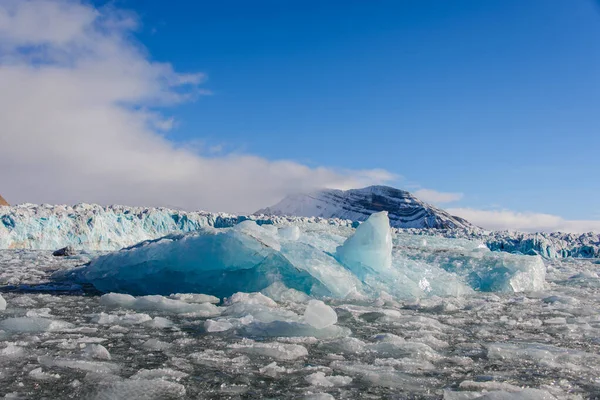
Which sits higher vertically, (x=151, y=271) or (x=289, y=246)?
(x=289, y=246)

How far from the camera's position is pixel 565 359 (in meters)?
3.25

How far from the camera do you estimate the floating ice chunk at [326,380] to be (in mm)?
2562

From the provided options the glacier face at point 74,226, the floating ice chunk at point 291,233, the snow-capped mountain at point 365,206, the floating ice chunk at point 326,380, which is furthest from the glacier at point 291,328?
the snow-capped mountain at point 365,206

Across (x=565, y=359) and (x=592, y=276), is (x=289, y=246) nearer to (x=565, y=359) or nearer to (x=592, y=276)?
(x=565, y=359)

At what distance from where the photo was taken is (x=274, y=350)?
3.25 m

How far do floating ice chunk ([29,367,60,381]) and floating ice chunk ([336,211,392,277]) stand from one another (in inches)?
200

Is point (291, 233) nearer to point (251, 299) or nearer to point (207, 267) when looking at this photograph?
point (207, 267)

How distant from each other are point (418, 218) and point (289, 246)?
70883mm

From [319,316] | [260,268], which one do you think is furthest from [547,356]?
[260,268]

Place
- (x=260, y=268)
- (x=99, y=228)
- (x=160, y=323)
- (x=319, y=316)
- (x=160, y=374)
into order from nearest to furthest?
(x=160, y=374) → (x=319, y=316) → (x=160, y=323) → (x=260, y=268) → (x=99, y=228)

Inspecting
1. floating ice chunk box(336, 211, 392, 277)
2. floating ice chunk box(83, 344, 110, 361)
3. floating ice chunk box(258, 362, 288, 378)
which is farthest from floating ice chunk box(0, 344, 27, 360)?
floating ice chunk box(336, 211, 392, 277)

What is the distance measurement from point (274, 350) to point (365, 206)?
9079 centimetres

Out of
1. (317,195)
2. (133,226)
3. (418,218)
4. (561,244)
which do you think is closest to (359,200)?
(317,195)

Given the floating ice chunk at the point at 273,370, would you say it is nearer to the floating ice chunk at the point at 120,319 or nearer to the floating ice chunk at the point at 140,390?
the floating ice chunk at the point at 140,390
